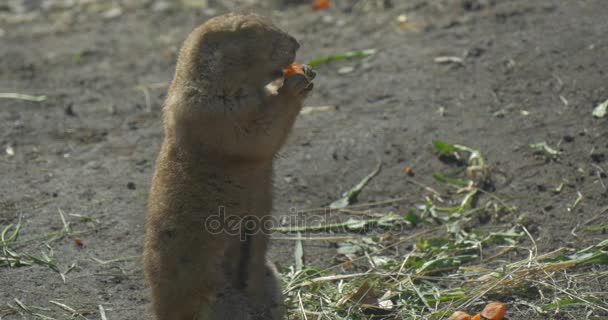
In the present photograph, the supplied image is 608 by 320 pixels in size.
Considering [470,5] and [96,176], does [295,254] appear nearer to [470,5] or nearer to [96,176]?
[96,176]

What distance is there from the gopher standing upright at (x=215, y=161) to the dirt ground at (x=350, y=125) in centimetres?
95

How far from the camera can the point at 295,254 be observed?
5762 millimetres

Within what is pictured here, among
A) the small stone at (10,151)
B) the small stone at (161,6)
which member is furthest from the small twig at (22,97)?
the small stone at (161,6)

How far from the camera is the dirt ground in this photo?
573 centimetres

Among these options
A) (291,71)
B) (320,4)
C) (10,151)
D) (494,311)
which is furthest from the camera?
(320,4)

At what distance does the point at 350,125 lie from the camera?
7.29 metres

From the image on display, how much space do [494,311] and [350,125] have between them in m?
2.87

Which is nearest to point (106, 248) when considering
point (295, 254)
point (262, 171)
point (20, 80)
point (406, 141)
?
point (295, 254)

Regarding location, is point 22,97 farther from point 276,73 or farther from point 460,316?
point 460,316

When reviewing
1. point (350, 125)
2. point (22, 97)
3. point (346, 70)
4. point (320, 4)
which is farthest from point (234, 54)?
point (320, 4)

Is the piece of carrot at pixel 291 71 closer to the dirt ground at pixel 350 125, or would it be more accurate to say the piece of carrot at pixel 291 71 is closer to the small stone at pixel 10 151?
the dirt ground at pixel 350 125

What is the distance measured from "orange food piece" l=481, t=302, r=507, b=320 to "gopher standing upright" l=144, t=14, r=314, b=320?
1.18 metres

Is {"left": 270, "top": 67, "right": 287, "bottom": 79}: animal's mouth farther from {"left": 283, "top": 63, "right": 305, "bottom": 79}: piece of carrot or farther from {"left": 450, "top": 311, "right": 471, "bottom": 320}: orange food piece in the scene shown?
{"left": 450, "top": 311, "right": 471, "bottom": 320}: orange food piece

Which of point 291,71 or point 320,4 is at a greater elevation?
point 291,71
